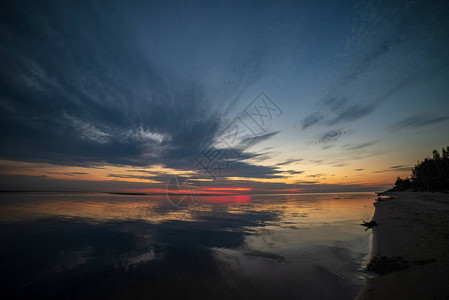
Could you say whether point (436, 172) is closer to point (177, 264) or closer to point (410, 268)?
point (410, 268)

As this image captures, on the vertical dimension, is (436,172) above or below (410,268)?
above

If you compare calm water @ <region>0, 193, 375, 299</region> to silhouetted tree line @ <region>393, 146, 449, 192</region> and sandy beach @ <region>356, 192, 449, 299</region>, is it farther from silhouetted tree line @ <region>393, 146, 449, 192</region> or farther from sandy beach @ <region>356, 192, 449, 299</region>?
silhouetted tree line @ <region>393, 146, 449, 192</region>

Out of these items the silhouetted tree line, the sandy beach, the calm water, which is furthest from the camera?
the silhouetted tree line

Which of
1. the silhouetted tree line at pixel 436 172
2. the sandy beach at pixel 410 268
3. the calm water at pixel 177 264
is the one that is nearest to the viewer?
the sandy beach at pixel 410 268

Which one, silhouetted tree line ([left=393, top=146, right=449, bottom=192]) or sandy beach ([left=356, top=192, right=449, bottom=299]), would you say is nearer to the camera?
sandy beach ([left=356, top=192, right=449, bottom=299])

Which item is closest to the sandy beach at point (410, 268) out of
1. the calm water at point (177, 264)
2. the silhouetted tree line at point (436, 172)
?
the calm water at point (177, 264)

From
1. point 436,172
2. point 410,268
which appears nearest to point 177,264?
point 410,268

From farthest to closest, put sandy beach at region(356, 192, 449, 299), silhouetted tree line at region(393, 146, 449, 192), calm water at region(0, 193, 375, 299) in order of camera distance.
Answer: silhouetted tree line at region(393, 146, 449, 192) < calm water at region(0, 193, 375, 299) < sandy beach at region(356, 192, 449, 299)

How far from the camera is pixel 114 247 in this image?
1238cm

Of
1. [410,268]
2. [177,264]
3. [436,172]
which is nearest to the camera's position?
[410,268]

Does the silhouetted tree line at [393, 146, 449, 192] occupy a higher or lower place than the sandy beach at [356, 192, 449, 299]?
higher

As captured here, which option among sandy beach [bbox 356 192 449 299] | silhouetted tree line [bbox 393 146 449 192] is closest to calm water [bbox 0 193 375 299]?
sandy beach [bbox 356 192 449 299]

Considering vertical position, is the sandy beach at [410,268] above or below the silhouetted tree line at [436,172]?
below

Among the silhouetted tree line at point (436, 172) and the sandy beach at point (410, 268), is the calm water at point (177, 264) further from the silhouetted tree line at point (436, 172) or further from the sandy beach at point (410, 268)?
the silhouetted tree line at point (436, 172)
